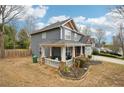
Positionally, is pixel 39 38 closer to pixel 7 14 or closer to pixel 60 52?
pixel 60 52

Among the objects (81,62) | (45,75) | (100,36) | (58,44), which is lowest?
(45,75)

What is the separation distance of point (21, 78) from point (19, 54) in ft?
3.35

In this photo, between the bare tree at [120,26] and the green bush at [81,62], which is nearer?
the bare tree at [120,26]

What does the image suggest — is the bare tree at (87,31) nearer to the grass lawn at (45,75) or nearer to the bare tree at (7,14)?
the grass lawn at (45,75)

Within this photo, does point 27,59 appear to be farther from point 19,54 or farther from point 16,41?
point 16,41

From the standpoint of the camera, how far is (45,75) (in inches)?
187

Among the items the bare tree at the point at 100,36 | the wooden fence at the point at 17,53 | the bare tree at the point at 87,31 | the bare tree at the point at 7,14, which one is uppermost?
the bare tree at the point at 7,14

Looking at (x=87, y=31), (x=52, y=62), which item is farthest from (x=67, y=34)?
(x=87, y=31)

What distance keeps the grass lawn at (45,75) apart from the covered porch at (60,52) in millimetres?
527

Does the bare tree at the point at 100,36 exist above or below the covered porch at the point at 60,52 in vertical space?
above

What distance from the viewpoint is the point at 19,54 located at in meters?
5.18

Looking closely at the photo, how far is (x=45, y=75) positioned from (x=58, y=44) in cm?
149

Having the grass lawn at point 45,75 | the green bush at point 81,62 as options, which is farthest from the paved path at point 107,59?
the green bush at point 81,62

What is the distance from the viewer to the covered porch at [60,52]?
5648 mm
